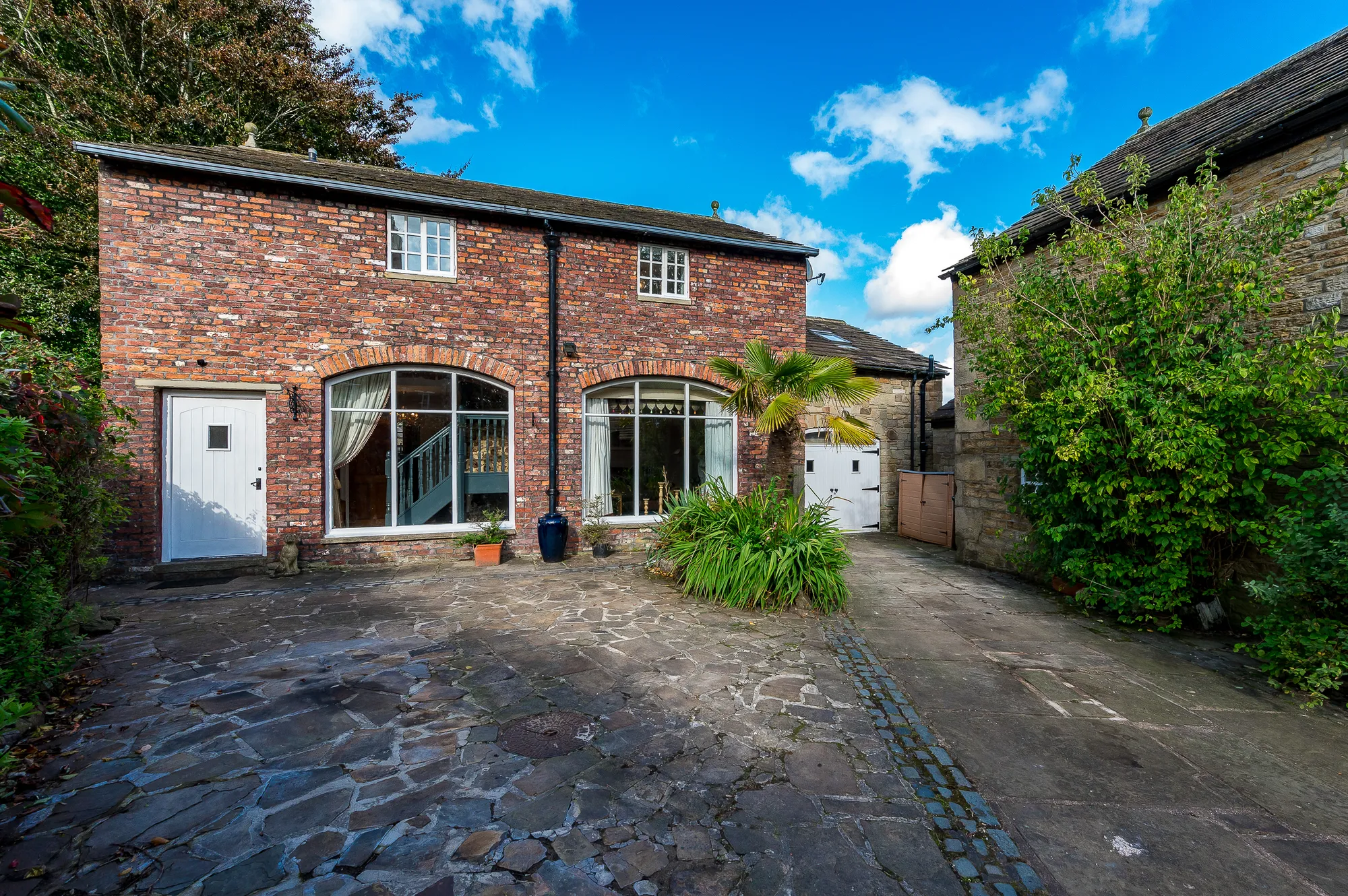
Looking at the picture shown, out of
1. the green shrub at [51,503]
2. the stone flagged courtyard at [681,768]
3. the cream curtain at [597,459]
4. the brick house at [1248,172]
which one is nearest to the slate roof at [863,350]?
the brick house at [1248,172]

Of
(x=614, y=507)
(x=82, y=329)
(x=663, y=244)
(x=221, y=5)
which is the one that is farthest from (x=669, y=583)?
(x=221, y=5)

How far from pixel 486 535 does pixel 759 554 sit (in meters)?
4.30

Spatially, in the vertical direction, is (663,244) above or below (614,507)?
above

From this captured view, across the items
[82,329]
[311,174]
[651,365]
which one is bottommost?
[651,365]

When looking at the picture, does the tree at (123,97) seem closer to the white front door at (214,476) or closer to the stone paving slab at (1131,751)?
the white front door at (214,476)

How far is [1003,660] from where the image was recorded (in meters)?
4.52

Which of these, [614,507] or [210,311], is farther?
[614,507]

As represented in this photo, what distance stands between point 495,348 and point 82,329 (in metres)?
9.00

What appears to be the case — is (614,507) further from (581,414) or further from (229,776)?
(229,776)

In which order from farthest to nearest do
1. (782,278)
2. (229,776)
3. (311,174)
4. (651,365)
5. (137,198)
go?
(782,278) → (651,365) → (311,174) → (137,198) → (229,776)

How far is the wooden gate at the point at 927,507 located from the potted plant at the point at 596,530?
642 centimetres

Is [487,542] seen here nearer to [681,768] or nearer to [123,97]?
[681,768]

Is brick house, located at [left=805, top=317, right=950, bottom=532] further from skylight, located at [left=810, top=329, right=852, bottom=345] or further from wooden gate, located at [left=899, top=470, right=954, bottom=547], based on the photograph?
skylight, located at [left=810, top=329, right=852, bottom=345]

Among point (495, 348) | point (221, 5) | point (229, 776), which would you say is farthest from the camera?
point (221, 5)
